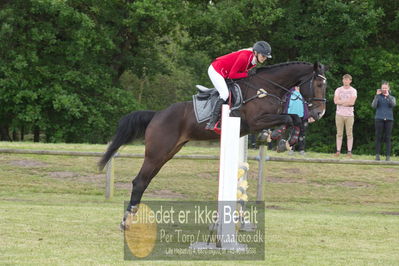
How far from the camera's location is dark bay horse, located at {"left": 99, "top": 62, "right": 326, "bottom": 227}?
8.18m

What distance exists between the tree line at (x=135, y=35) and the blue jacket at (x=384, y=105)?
10.0 m

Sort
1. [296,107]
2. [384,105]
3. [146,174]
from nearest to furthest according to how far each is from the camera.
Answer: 1. [146,174]
2. [296,107]
3. [384,105]

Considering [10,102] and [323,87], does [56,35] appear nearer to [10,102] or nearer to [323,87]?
[10,102]

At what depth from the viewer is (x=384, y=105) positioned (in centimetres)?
1386

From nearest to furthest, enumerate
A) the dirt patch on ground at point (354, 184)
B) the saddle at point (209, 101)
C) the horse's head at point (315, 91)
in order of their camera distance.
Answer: the saddle at point (209, 101) < the horse's head at point (315, 91) < the dirt patch on ground at point (354, 184)

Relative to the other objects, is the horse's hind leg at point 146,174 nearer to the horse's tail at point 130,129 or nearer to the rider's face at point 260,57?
the horse's tail at point 130,129

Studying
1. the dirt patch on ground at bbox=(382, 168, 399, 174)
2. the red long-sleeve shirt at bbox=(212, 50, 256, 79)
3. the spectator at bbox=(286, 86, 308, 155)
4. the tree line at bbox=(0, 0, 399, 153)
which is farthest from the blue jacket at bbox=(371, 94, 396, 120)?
the tree line at bbox=(0, 0, 399, 153)

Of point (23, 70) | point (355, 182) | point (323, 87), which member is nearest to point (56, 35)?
point (23, 70)

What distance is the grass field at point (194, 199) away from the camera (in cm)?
683

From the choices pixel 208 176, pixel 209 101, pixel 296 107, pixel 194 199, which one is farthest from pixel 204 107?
pixel 208 176

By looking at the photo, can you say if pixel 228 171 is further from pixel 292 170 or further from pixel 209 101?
pixel 292 170

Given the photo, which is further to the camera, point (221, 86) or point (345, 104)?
point (345, 104)

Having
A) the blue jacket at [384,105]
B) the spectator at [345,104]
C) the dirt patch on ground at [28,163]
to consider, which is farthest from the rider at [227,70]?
the dirt patch on ground at [28,163]

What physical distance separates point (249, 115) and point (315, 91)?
0.95m
